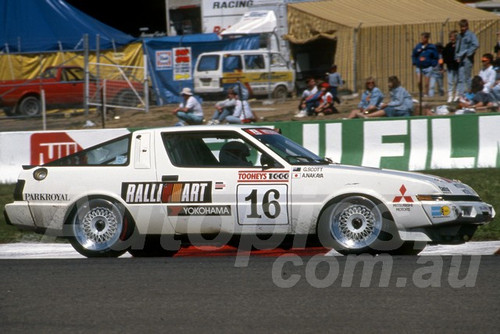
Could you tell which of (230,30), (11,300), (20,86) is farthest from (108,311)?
(230,30)

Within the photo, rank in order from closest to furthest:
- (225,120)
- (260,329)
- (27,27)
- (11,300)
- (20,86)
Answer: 1. (260,329)
2. (11,300)
3. (225,120)
4. (20,86)
5. (27,27)

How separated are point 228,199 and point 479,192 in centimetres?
506

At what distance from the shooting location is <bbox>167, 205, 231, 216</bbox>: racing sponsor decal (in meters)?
8.52

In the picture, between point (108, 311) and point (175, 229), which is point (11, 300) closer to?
point (108, 311)

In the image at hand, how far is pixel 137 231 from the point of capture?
8.76m

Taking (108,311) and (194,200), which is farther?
(194,200)

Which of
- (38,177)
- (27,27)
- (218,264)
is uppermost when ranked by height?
(27,27)

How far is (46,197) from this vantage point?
8977 mm

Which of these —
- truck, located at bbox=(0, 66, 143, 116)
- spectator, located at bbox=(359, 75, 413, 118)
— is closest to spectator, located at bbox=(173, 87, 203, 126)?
spectator, located at bbox=(359, 75, 413, 118)

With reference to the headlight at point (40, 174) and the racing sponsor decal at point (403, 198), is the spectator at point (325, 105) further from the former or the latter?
the racing sponsor decal at point (403, 198)

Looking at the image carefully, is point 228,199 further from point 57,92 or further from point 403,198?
point 57,92

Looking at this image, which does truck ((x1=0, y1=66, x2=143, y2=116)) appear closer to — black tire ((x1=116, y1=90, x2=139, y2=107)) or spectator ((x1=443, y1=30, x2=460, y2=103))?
black tire ((x1=116, y1=90, x2=139, y2=107))

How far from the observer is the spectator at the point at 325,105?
62.1 ft

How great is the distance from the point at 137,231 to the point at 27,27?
60.4ft
